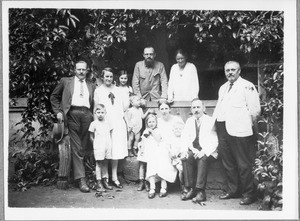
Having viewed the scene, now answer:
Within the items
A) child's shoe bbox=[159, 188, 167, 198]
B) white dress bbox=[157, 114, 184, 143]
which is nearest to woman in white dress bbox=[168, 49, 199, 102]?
white dress bbox=[157, 114, 184, 143]

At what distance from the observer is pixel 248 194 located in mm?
5426

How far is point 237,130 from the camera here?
17.9ft

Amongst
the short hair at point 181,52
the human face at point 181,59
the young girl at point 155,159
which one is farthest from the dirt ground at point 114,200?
the short hair at point 181,52

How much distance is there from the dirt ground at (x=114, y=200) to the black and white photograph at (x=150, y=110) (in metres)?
0.01

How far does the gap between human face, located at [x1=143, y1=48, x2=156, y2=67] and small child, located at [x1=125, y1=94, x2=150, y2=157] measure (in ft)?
1.49

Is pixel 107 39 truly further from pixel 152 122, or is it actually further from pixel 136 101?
pixel 152 122

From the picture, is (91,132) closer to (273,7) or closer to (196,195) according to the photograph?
(196,195)

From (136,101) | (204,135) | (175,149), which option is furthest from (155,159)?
(136,101)

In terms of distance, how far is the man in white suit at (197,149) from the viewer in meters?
5.49

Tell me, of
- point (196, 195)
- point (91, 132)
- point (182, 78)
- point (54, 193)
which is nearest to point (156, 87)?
point (182, 78)

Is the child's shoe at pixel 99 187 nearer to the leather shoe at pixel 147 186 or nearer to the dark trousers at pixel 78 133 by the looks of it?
the dark trousers at pixel 78 133

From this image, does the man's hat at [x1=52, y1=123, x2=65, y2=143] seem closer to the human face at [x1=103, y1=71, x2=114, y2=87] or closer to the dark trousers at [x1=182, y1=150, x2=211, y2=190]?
the human face at [x1=103, y1=71, x2=114, y2=87]

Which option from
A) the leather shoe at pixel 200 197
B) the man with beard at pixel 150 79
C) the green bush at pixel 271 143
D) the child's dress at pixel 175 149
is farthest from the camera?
the man with beard at pixel 150 79

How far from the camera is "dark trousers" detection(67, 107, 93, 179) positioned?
18.5 feet
